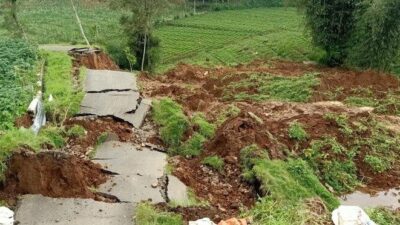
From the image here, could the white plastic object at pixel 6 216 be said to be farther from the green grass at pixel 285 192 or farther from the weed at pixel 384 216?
the weed at pixel 384 216

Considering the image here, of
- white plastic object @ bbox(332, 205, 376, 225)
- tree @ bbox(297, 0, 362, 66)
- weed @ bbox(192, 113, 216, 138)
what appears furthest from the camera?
tree @ bbox(297, 0, 362, 66)

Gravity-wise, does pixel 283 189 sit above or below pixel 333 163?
above

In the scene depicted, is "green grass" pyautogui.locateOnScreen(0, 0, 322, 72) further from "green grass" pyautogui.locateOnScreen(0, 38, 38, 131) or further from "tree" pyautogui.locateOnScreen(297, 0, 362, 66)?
"green grass" pyautogui.locateOnScreen(0, 38, 38, 131)

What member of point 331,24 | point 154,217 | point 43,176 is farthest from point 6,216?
point 331,24

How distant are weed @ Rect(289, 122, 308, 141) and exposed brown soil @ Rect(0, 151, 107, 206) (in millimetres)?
5279

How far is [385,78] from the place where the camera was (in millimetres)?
16453

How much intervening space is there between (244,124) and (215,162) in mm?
1373

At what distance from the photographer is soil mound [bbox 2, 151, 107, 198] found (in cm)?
700

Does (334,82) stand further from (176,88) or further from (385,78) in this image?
(176,88)

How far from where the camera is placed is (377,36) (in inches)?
749

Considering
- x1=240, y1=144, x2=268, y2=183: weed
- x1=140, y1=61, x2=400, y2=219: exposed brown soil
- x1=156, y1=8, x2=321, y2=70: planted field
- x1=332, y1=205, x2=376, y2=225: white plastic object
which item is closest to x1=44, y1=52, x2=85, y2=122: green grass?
x1=140, y1=61, x2=400, y2=219: exposed brown soil

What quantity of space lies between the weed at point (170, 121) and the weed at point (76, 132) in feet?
5.01

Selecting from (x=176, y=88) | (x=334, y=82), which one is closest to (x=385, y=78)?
(x=334, y=82)

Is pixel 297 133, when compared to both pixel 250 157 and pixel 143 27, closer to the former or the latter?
pixel 250 157
